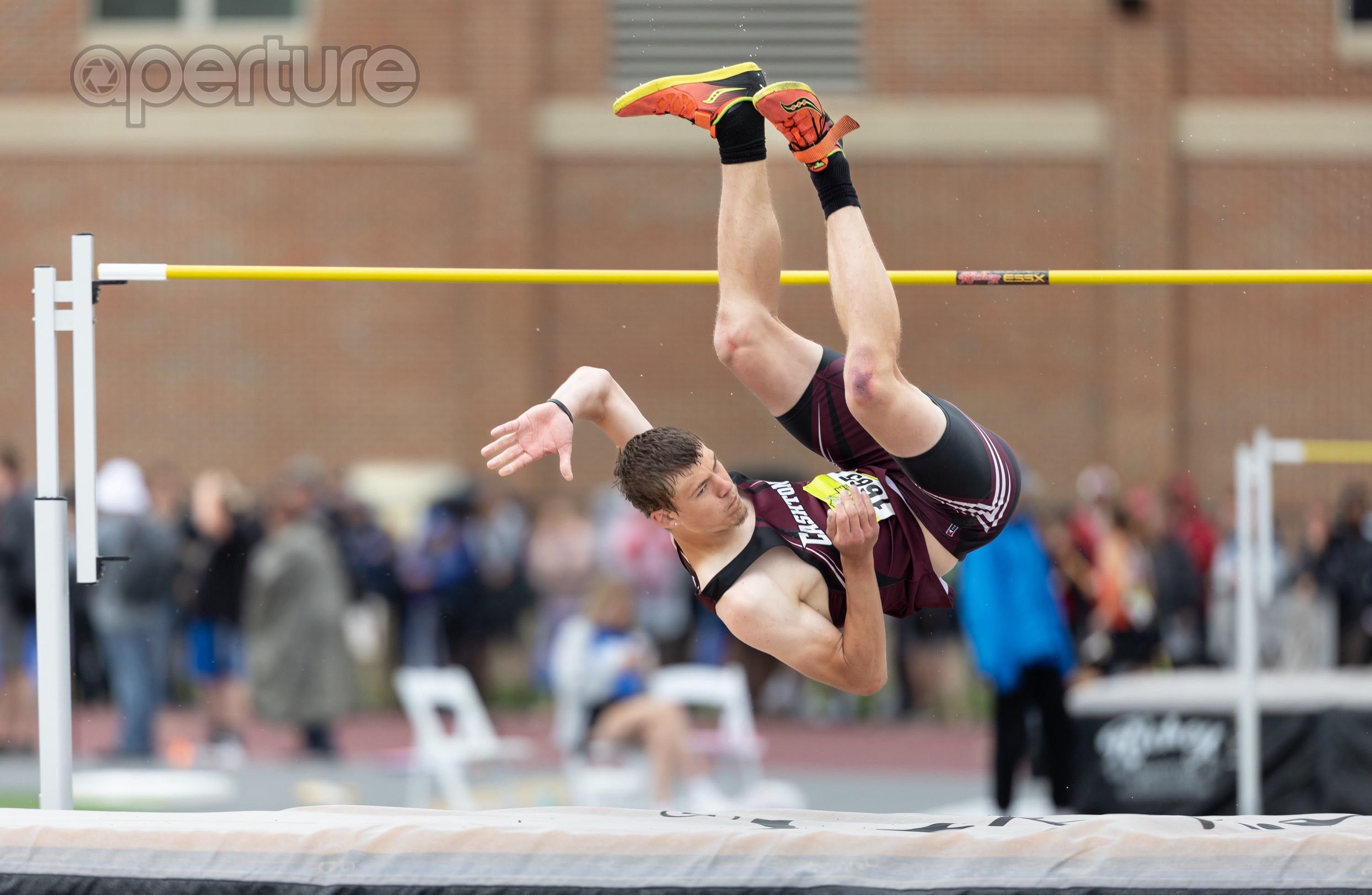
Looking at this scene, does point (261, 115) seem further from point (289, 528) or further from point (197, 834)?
point (197, 834)

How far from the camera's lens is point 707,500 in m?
3.49

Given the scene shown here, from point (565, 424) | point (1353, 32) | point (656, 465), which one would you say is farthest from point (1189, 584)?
point (565, 424)

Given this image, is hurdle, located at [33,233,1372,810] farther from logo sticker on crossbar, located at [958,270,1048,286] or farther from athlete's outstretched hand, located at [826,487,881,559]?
athlete's outstretched hand, located at [826,487,881,559]

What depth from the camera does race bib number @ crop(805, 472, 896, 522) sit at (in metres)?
3.54

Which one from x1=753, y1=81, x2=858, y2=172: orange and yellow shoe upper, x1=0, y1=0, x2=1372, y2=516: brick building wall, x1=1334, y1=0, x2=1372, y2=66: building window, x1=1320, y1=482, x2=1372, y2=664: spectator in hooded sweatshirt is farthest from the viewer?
x1=0, y1=0, x2=1372, y2=516: brick building wall

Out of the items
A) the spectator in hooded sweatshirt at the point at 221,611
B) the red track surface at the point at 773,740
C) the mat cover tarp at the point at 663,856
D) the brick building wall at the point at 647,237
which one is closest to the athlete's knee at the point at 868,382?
the mat cover tarp at the point at 663,856

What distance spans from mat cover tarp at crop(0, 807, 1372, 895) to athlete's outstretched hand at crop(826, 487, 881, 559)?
2.10ft

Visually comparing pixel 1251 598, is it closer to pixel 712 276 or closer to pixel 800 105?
pixel 712 276

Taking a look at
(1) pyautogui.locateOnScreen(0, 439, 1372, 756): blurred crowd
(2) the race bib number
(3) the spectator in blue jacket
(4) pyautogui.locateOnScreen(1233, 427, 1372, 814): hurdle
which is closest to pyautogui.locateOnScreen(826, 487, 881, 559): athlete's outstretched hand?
(2) the race bib number

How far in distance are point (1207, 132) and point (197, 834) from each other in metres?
12.4

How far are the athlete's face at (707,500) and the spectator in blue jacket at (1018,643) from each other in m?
3.27

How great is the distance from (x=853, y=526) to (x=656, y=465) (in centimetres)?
49

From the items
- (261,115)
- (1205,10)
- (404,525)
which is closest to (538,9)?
(261,115)

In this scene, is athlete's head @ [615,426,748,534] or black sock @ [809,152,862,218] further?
black sock @ [809,152,862,218]
